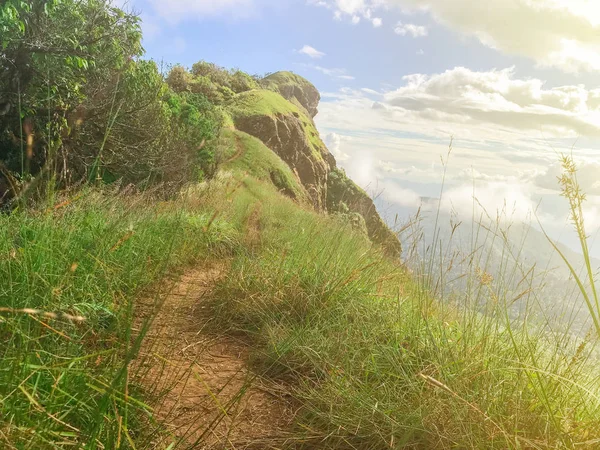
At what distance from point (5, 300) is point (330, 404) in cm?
184

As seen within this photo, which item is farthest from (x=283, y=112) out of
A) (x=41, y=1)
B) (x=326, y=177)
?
(x=41, y=1)

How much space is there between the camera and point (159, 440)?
6.22 ft

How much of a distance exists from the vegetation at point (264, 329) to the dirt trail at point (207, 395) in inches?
2.9

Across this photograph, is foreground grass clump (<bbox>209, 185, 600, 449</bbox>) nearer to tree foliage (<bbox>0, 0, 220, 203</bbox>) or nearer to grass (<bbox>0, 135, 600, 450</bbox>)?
grass (<bbox>0, 135, 600, 450</bbox>)

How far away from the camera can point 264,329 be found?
3375 mm

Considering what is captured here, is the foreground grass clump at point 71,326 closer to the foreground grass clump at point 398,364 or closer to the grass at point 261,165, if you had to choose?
the foreground grass clump at point 398,364

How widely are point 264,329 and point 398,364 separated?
3.93ft

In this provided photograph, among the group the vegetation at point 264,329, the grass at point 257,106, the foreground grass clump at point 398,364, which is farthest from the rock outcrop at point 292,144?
the foreground grass clump at point 398,364

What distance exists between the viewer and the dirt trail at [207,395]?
1.96m

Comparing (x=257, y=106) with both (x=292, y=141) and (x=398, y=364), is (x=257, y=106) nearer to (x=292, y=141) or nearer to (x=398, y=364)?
(x=292, y=141)

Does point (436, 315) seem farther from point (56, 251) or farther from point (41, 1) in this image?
point (41, 1)

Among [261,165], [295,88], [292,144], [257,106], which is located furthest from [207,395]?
[295,88]

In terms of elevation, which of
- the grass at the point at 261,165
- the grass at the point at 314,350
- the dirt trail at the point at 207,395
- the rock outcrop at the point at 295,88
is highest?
the rock outcrop at the point at 295,88

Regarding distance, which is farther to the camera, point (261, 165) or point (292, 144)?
point (292, 144)
